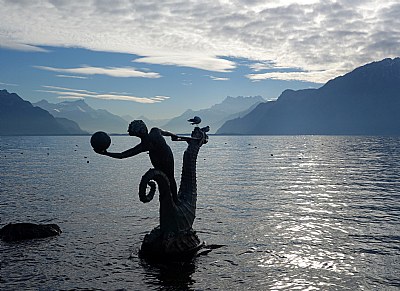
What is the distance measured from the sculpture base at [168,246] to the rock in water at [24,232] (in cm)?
681

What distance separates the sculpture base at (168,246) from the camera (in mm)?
18609

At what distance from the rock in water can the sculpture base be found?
6.81m

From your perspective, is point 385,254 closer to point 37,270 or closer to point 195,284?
point 195,284

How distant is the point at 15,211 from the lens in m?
31.0

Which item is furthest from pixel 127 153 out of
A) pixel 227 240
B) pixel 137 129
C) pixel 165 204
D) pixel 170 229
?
pixel 227 240

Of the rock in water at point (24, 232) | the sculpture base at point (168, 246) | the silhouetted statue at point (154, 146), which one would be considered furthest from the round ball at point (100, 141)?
the rock in water at point (24, 232)

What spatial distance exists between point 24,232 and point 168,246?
8959mm

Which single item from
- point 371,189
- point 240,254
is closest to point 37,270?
point 240,254

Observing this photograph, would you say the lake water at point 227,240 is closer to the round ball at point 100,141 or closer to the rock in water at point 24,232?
the rock in water at point 24,232

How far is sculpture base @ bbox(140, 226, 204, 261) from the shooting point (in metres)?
18.6

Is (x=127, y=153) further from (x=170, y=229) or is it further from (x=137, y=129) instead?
(x=170, y=229)

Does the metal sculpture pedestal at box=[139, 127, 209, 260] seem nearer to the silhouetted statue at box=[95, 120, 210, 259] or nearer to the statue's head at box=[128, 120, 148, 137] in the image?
the silhouetted statue at box=[95, 120, 210, 259]

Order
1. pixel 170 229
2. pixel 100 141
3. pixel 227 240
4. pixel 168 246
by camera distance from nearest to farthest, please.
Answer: pixel 100 141, pixel 168 246, pixel 170 229, pixel 227 240

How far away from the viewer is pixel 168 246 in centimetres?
1861
